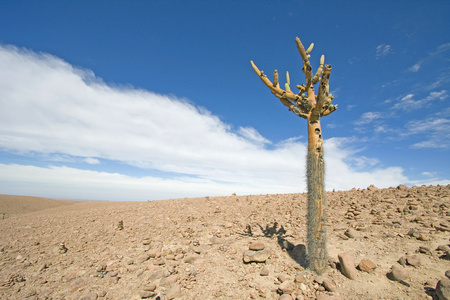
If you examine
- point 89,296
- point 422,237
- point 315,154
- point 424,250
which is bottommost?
point 89,296

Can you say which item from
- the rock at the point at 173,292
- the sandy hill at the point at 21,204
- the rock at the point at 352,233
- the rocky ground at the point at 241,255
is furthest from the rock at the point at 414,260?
the sandy hill at the point at 21,204

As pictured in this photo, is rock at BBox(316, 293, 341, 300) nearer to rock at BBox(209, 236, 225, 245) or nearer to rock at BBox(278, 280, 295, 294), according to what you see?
rock at BBox(278, 280, 295, 294)

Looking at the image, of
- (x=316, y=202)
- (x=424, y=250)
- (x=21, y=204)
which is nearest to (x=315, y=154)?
(x=316, y=202)

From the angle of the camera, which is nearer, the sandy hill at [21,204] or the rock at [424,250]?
the rock at [424,250]

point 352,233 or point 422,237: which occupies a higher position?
point 422,237

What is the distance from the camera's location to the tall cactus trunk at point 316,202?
447cm

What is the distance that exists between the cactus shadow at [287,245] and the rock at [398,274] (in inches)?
57.6

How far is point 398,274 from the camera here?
4023 millimetres

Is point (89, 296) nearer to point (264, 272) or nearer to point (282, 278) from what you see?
point (264, 272)

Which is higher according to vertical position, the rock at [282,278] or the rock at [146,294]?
the rock at [282,278]

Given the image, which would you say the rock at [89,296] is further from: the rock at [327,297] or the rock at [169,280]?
the rock at [327,297]

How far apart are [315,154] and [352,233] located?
9.43 ft

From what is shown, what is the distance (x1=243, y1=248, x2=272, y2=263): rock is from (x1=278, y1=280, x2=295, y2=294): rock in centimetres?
81

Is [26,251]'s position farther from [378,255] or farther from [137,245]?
[378,255]
